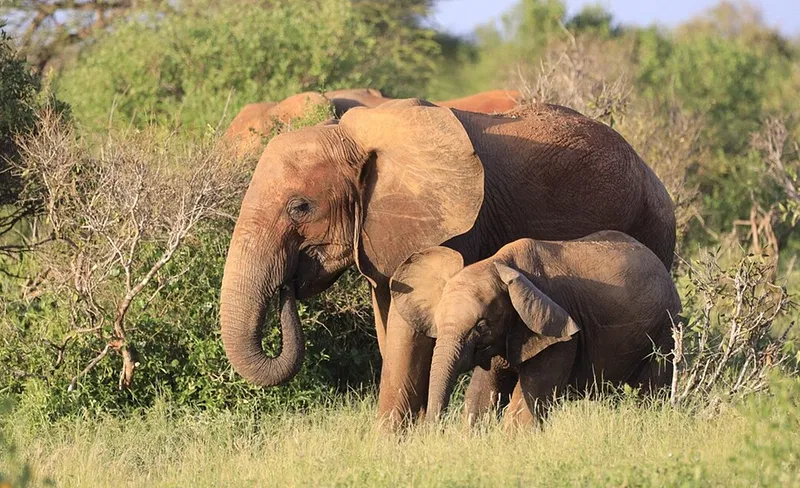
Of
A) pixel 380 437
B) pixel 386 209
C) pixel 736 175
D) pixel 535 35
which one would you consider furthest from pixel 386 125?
pixel 535 35

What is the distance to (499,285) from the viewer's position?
6.99 m

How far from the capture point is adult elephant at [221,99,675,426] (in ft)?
23.9

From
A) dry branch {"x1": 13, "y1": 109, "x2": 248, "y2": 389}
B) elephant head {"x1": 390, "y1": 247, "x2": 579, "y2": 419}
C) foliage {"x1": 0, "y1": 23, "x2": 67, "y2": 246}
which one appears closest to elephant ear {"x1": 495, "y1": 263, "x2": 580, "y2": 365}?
elephant head {"x1": 390, "y1": 247, "x2": 579, "y2": 419}

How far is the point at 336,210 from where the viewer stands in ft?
24.2

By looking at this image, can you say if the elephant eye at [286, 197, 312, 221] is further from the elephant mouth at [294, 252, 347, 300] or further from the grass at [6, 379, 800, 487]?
the grass at [6, 379, 800, 487]

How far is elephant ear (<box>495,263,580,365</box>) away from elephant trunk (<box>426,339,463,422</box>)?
349mm

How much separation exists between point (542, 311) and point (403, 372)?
0.90m

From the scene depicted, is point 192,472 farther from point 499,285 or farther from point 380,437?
point 499,285

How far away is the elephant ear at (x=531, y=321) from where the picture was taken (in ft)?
22.8

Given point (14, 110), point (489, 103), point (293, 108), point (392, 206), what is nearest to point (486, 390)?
point (392, 206)

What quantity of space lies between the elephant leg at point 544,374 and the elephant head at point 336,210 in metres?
0.71

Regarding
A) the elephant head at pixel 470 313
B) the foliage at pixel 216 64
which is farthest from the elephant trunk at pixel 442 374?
the foliage at pixel 216 64

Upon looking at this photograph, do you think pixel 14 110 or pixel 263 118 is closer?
pixel 14 110

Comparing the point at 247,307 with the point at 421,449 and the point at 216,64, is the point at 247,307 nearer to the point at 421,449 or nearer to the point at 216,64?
the point at 421,449
